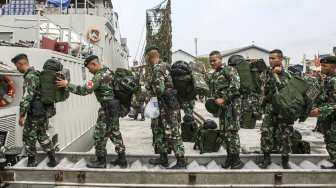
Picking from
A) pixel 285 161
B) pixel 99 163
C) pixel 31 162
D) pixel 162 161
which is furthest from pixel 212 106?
pixel 31 162

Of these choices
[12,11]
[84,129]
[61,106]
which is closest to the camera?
[61,106]

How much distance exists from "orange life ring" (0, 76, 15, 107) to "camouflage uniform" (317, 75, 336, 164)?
5.29 meters

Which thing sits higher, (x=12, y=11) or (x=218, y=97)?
(x=12, y=11)

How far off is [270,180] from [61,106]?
14.9 ft

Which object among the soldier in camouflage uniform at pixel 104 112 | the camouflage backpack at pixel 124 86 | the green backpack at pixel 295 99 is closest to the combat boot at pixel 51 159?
the soldier in camouflage uniform at pixel 104 112

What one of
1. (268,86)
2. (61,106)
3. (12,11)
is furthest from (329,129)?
(12,11)

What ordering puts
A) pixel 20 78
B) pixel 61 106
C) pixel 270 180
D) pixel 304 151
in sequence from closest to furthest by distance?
1. pixel 270 180
2. pixel 20 78
3. pixel 304 151
4. pixel 61 106

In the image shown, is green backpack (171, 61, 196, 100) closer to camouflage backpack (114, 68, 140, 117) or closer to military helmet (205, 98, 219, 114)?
military helmet (205, 98, 219, 114)

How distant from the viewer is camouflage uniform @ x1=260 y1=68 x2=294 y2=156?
4.96 metres

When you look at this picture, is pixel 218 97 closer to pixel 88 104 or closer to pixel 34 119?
pixel 34 119

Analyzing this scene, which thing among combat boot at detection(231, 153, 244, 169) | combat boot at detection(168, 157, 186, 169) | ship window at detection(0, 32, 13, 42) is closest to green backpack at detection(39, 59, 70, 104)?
combat boot at detection(168, 157, 186, 169)

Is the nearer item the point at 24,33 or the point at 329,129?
the point at 329,129

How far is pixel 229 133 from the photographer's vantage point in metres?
4.99

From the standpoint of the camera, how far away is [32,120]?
488cm
